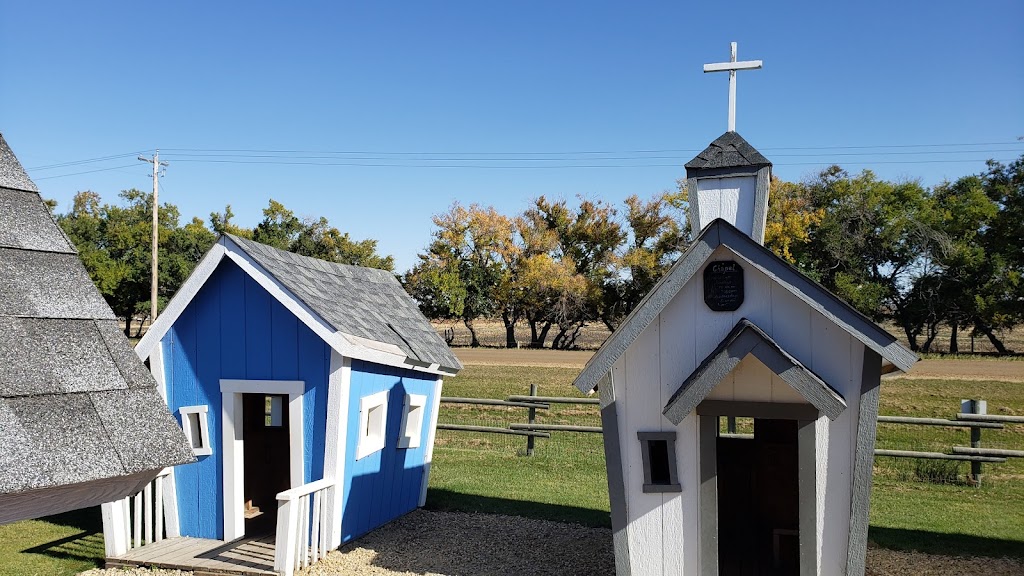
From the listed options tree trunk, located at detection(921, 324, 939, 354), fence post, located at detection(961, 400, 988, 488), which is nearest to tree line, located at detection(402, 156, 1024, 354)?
Result: tree trunk, located at detection(921, 324, 939, 354)

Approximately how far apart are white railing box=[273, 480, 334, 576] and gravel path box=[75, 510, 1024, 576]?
0.57ft

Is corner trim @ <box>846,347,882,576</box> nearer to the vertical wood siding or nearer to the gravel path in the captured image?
the vertical wood siding

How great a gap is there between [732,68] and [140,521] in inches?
326

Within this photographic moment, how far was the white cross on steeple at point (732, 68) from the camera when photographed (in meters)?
7.79

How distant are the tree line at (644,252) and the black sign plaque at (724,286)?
93.8ft

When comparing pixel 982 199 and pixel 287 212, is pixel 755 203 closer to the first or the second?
pixel 982 199

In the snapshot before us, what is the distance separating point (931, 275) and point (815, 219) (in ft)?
21.0

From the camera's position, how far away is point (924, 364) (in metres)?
31.2

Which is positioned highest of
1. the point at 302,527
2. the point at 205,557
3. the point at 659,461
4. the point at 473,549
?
the point at 659,461

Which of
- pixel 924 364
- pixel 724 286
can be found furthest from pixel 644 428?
pixel 924 364

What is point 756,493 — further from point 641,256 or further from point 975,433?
point 641,256

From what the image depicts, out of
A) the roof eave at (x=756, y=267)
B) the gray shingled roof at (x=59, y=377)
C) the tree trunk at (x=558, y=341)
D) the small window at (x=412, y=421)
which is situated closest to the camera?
the gray shingled roof at (x=59, y=377)

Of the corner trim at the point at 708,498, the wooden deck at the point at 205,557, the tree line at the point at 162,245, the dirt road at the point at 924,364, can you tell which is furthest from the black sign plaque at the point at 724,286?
the tree line at the point at 162,245

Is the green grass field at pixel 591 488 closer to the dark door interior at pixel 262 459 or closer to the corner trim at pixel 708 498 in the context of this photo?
the dark door interior at pixel 262 459
